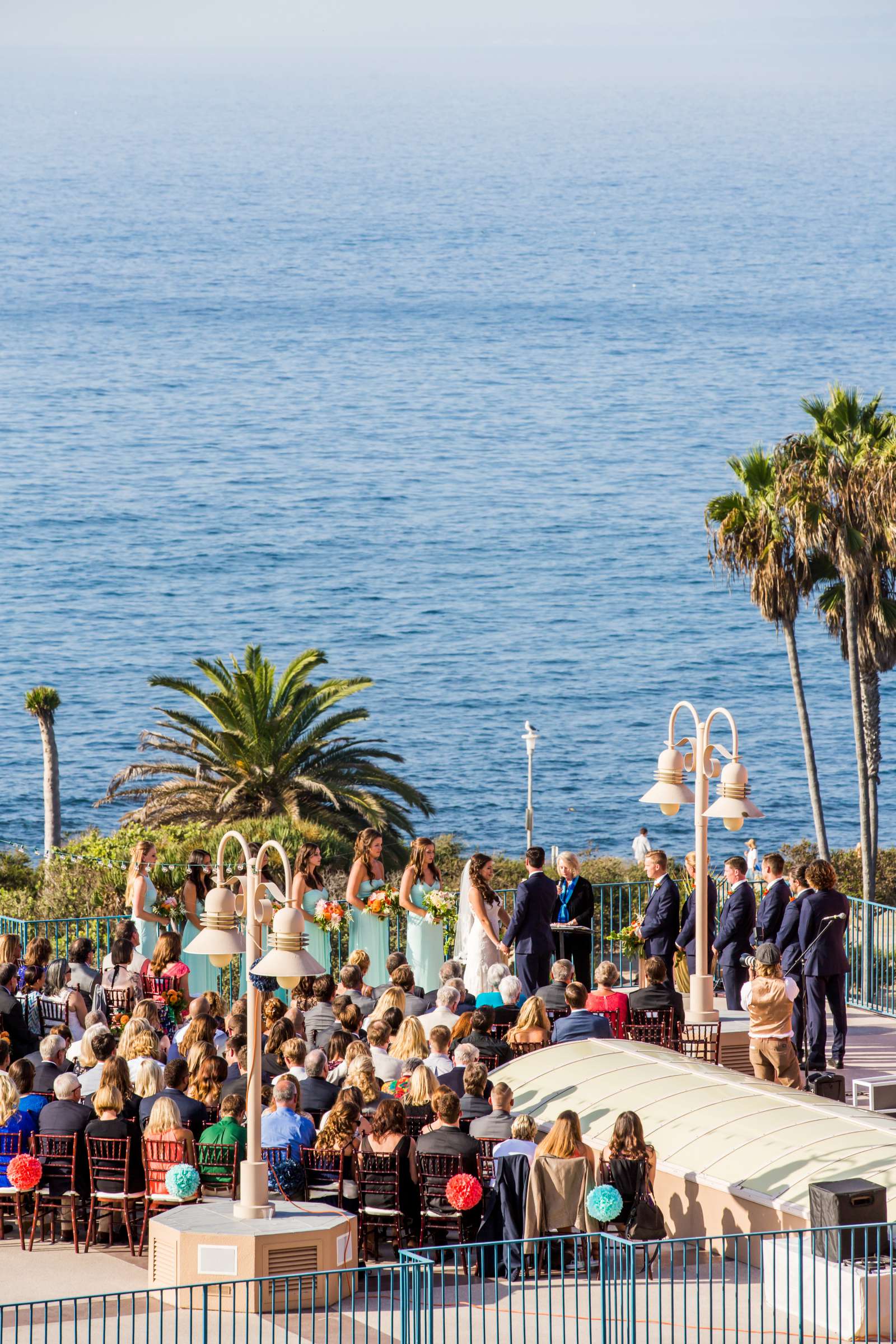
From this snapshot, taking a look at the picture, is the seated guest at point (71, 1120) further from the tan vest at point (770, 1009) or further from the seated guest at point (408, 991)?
the tan vest at point (770, 1009)

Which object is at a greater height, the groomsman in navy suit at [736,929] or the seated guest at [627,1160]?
the groomsman in navy suit at [736,929]

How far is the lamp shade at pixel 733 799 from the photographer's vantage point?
16156mm

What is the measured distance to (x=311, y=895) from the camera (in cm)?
1916

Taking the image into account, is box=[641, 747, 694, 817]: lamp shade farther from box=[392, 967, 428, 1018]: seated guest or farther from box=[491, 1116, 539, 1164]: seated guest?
box=[491, 1116, 539, 1164]: seated guest

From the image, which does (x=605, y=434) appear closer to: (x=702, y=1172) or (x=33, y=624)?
(x=33, y=624)

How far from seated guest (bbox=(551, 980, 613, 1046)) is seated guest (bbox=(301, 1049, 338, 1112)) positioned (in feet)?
7.93

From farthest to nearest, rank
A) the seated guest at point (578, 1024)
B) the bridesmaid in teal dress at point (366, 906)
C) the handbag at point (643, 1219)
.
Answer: the bridesmaid in teal dress at point (366, 906), the seated guest at point (578, 1024), the handbag at point (643, 1219)

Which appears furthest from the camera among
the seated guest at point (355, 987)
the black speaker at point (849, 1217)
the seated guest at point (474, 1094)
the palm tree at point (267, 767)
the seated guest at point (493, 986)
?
the palm tree at point (267, 767)

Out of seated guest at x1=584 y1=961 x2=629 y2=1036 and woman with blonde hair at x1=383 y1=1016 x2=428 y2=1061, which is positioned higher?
seated guest at x1=584 y1=961 x2=629 y2=1036

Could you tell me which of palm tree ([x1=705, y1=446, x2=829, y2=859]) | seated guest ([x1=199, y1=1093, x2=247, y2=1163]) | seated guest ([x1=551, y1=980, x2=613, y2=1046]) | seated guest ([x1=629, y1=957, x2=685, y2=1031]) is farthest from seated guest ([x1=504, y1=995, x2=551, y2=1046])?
palm tree ([x1=705, y1=446, x2=829, y2=859])

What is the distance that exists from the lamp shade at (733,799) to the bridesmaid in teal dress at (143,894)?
5494 mm

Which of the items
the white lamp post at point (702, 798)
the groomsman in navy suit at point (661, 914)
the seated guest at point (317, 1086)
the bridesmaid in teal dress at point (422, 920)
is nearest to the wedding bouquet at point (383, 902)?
the bridesmaid in teal dress at point (422, 920)

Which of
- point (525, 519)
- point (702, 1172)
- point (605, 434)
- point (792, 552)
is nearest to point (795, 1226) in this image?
point (702, 1172)

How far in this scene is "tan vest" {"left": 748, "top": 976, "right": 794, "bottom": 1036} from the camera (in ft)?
51.4
